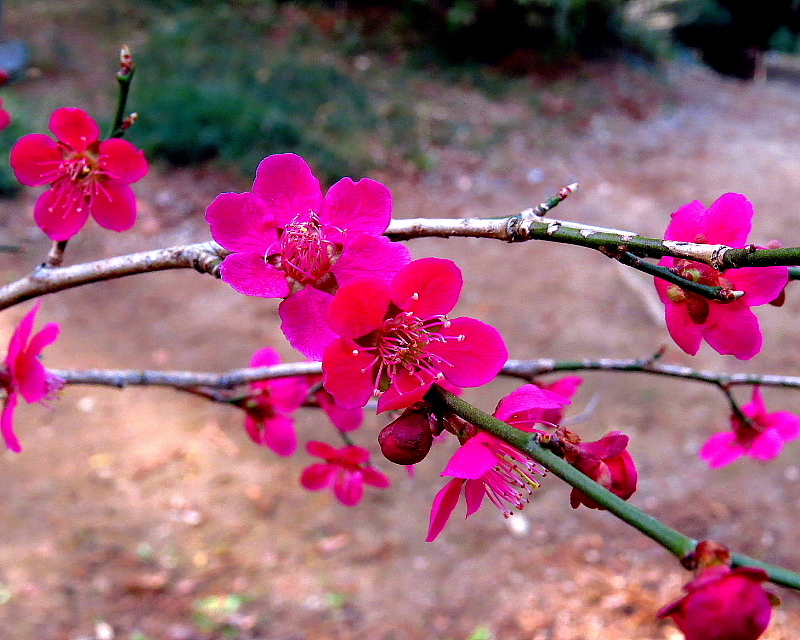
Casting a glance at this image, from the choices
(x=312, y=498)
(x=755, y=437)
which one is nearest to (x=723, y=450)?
(x=755, y=437)

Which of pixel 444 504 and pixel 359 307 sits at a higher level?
pixel 359 307

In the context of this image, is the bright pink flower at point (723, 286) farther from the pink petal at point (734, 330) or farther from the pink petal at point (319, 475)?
the pink petal at point (319, 475)

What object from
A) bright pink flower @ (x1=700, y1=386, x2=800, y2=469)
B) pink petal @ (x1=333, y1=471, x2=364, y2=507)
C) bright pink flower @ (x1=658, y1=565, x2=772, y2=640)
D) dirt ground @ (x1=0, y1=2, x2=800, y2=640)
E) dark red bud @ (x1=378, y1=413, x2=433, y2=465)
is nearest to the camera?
bright pink flower @ (x1=658, y1=565, x2=772, y2=640)

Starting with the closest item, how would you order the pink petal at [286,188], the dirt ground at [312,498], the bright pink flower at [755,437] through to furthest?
1. the pink petal at [286,188]
2. the bright pink flower at [755,437]
3. the dirt ground at [312,498]

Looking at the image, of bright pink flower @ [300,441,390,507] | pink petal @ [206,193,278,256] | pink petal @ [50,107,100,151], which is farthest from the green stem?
bright pink flower @ [300,441,390,507]

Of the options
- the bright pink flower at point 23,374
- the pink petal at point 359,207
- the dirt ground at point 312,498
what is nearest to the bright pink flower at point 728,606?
the pink petal at point 359,207

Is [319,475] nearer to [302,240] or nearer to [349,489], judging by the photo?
[349,489]

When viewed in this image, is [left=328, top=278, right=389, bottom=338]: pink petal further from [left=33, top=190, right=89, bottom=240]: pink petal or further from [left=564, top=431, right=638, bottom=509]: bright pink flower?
[left=33, top=190, right=89, bottom=240]: pink petal
